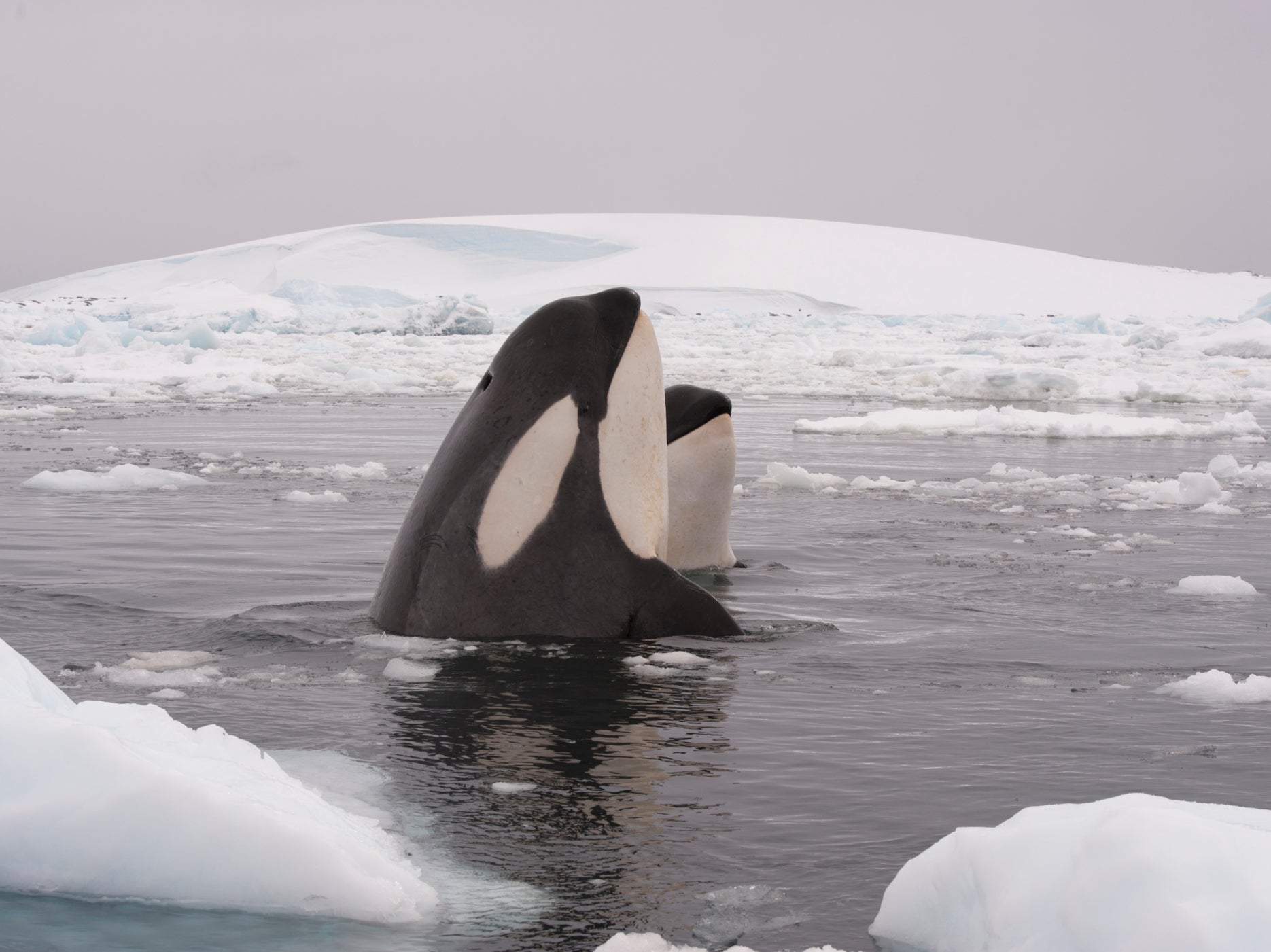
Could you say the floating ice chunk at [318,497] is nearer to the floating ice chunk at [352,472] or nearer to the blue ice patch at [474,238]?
the floating ice chunk at [352,472]

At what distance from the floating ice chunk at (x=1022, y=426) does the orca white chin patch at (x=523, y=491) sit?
13.2 meters

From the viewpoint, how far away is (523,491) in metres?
5.82

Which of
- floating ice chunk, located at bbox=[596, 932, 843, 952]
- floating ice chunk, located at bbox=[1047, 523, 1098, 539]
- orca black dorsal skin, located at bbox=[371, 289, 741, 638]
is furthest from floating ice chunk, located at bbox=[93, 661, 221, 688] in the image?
floating ice chunk, located at bbox=[1047, 523, 1098, 539]

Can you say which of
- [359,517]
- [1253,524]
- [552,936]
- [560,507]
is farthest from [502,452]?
[1253,524]

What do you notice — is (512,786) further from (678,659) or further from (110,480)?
(110,480)

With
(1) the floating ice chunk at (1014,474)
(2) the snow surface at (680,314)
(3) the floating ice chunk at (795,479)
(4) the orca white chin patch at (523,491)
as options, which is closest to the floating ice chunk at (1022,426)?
(1) the floating ice chunk at (1014,474)

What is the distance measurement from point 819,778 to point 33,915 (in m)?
2.09

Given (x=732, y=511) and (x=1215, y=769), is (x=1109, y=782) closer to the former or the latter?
(x=1215, y=769)

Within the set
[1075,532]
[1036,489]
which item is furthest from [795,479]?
[1075,532]

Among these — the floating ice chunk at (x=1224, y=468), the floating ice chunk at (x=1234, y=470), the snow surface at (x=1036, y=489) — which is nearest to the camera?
the snow surface at (x=1036, y=489)

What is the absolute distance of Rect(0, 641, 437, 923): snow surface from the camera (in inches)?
113

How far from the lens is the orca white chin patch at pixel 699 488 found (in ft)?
25.6

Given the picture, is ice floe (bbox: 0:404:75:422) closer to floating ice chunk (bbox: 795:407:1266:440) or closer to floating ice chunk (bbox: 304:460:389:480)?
floating ice chunk (bbox: 304:460:389:480)

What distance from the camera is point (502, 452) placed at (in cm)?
589
